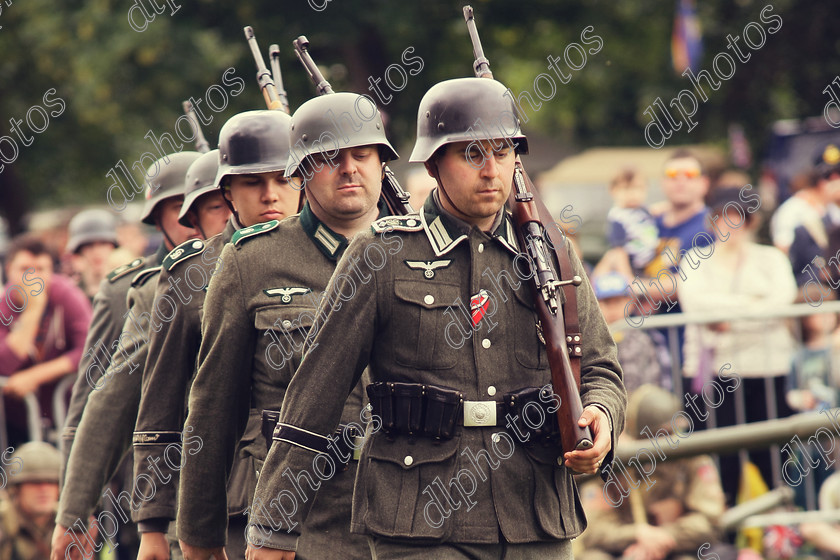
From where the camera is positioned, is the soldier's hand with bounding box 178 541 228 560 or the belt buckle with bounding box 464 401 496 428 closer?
the belt buckle with bounding box 464 401 496 428

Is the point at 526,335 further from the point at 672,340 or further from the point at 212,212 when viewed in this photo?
the point at 672,340

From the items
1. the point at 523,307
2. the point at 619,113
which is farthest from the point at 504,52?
the point at 523,307

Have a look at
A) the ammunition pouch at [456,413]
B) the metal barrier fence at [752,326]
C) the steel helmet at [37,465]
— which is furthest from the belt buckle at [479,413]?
Result: the steel helmet at [37,465]

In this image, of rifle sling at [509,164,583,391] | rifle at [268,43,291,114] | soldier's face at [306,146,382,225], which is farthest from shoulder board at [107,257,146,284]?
rifle sling at [509,164,583,391]

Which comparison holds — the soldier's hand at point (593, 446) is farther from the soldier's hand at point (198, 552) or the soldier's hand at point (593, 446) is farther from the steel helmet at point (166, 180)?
the steel helmet at point (166, 180)

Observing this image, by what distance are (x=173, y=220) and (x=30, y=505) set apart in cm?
285

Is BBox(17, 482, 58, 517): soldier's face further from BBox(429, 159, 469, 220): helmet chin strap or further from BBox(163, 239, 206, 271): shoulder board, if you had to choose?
BBox(429, 159, 469, 220): helmet chin strap

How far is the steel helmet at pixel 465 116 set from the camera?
14.9 ft

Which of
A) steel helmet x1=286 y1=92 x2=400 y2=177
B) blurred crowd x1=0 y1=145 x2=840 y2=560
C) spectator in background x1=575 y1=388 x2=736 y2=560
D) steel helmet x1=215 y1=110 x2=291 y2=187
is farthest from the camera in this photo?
blurred crowd x1=0 y1=145 x2=840 y2=560

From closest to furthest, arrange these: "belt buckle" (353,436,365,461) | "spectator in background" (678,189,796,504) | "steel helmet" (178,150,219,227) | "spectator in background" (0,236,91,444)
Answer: "belt buckle" (353,436,365,461) < "steel helmet" (178,150,219,227) < "spectator in background" (678,189,796,504) < "spectator in background" (0,236,91,444)

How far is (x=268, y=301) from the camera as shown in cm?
532

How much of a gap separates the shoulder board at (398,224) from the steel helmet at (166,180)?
9.14 ft

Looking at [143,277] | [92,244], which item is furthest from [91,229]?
[143,277]

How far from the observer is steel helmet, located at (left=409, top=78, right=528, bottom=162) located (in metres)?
4.55
